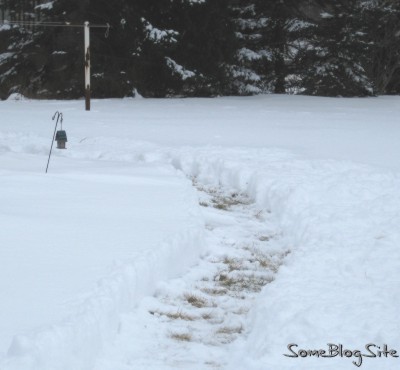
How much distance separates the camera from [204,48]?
61.8ft

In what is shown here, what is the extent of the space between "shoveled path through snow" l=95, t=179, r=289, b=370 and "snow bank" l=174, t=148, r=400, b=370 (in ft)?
0.55

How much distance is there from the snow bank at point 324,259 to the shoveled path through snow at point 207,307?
0.55ft

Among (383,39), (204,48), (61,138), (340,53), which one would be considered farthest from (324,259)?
(383,39)

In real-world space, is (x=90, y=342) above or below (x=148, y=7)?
below

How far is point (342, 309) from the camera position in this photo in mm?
3334

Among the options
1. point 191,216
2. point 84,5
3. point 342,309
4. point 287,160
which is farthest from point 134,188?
point 84,5

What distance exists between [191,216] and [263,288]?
1568 millimetres

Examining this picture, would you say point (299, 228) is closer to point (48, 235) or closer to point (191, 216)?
point (191, 216)

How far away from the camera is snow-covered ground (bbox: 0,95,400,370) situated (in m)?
2.99

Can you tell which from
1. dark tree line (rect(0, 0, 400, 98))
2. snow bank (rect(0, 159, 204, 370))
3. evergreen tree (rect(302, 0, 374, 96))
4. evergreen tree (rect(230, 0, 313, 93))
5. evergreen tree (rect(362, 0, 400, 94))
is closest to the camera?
snow bank (rect(0, 159, 204, 370))

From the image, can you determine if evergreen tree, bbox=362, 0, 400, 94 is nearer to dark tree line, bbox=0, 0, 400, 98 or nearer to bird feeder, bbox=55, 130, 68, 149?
dark tree line, bbox=0, 0, 400, 98

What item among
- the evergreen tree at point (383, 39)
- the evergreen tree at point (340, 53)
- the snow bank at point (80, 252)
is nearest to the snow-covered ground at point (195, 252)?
the snow bank at point (80, 252)

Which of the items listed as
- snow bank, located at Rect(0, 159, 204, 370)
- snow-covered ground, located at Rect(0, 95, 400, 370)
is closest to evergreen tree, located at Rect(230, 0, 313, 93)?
snow-covered ground, located at Rect(0, 95, 400, 370)

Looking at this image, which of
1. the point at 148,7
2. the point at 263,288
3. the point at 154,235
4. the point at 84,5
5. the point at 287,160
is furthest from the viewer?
the point at 148,7
